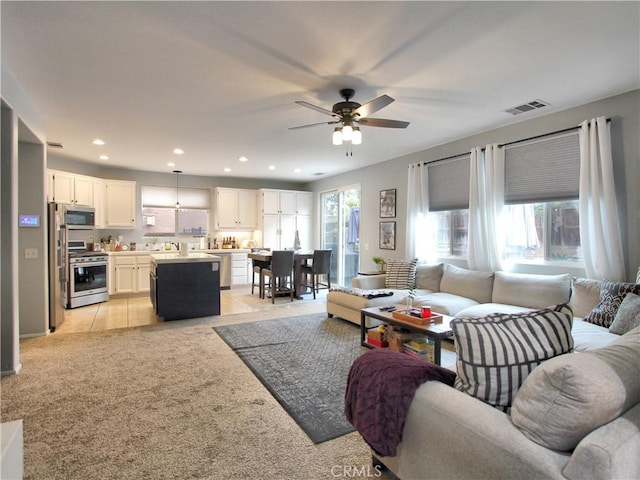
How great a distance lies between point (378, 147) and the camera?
541 cm

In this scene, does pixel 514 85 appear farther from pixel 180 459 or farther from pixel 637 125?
pixel 180 459

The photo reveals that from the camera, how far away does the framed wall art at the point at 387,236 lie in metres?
6.16

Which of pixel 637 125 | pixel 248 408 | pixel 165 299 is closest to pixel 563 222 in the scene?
pixel 637 125

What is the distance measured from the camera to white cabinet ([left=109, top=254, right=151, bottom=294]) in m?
6.69

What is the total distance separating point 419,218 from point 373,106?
2908 mm

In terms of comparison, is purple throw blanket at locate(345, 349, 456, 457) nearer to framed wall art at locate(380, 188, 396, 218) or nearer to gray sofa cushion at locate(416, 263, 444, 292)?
gray sofa cushion at locate(416, 263, 444, 292)

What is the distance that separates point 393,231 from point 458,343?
4816 mm

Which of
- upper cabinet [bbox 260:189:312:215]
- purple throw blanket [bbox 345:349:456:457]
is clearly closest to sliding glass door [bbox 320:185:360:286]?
upper cabinet [bbox 260:189:312:215]

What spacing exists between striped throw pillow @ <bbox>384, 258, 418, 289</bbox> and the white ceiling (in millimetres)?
1984

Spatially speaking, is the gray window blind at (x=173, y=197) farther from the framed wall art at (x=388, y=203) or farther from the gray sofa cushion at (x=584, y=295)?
the gray sofa cushion at (x=584, y=295)

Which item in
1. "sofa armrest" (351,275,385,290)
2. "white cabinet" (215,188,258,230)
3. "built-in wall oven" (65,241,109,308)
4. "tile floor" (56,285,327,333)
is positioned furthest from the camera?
"white cabinet" (215,188,258,230)

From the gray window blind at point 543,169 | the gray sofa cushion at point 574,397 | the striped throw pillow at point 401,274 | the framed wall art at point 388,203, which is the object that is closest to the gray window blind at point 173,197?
the framed wall art at point 388,203

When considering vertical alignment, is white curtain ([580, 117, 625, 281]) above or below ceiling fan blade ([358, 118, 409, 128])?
below

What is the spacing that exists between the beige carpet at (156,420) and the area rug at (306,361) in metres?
0.11
